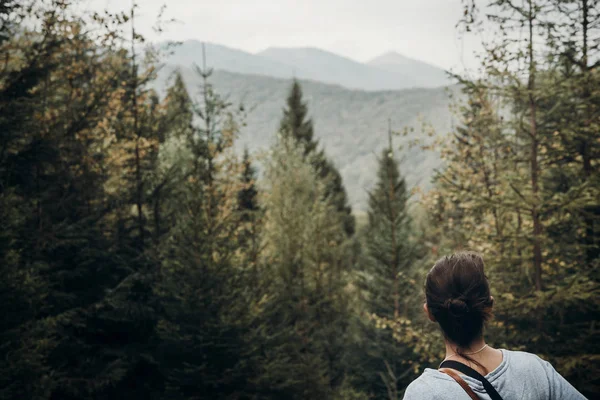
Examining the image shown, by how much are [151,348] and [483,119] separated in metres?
8.96

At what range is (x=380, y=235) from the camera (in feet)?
53.3

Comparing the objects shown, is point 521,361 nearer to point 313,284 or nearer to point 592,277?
point 592,277

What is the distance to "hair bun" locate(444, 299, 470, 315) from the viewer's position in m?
1.84

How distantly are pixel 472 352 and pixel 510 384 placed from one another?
17 centimetres

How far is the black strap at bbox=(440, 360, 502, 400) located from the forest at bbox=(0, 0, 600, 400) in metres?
3.50

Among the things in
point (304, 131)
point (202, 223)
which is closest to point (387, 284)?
point (202, 223)

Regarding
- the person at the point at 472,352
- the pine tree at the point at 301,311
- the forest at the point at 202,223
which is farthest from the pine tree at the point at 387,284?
the person at the point at 472,352

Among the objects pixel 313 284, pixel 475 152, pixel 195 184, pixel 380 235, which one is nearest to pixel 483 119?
pixel 475 152

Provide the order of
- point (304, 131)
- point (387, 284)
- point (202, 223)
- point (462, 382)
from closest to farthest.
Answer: point (462, 382) < point (202, 223) < point (387, 284) < point (304, 131)

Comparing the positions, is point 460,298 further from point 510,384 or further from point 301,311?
point 301,311

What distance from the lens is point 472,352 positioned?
6.15 ft

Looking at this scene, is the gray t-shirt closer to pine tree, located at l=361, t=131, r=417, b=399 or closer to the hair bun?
the hair bun

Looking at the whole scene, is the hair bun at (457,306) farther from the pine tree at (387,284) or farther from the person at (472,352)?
the pine tree at (387,284)

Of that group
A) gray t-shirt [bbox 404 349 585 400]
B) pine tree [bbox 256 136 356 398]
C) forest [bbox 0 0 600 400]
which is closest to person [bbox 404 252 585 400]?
gray t-shirt [bbox 404 349 585 400]
